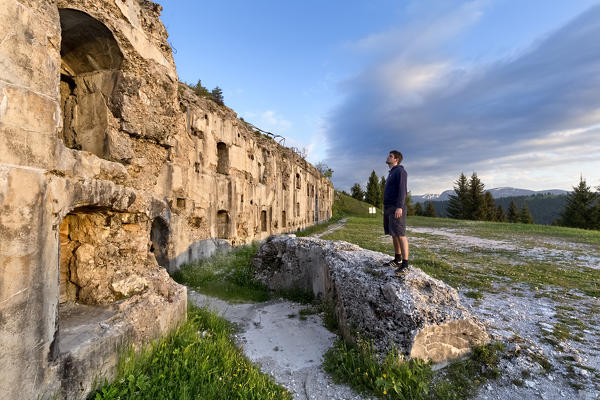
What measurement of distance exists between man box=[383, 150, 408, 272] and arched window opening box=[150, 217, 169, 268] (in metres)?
6.84

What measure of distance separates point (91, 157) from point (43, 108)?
3.67 feet

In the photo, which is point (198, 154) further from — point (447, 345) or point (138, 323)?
point (447, 345)

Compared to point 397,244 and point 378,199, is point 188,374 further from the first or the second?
point 378,199

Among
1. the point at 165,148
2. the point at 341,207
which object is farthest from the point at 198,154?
the point at 341,207

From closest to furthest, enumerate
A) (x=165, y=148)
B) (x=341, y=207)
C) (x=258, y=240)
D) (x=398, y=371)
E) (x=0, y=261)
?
1. (x=0, y=261)
2. (x=398, y=371)
3. (x=165, y=148)
4. (x=258, y=240)
5. (x=341, y=207)

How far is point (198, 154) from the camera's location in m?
10.7

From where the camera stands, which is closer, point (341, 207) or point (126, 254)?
point (126, 254)

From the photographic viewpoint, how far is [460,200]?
5316 centimetres

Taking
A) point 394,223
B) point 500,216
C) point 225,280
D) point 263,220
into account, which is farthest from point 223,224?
point 500,216

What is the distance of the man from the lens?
5.09 m

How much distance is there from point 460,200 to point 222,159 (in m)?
53.1

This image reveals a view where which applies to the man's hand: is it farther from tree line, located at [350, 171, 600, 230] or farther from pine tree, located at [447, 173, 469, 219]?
pine tree, located at [447, 173, 469, 219]

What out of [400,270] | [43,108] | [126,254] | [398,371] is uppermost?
[43,108]

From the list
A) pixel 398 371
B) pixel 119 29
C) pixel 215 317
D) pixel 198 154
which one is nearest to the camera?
pixel 398 371
